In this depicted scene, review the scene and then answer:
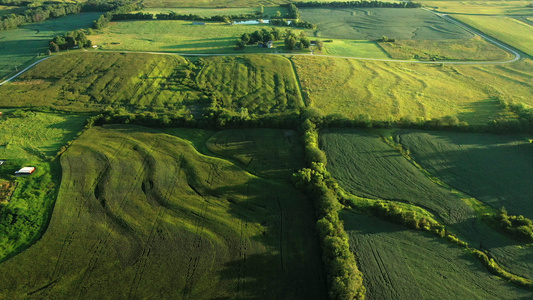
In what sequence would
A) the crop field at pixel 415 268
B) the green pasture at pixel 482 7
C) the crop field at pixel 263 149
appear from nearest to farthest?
the crop field at pixel 415 268 → the crop field at pixel 263 149 → the green pasture at pixel 482 7

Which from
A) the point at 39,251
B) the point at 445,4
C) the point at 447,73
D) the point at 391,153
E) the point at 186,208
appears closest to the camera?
the point at 39,251

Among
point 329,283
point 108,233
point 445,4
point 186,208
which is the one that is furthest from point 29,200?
point 445,4

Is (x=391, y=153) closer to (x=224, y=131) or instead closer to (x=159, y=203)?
(x=224, y=131)

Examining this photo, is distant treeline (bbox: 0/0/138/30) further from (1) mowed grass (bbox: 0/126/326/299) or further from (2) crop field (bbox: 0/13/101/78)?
(1) mowed grass (bbox: 0/126/326/299)

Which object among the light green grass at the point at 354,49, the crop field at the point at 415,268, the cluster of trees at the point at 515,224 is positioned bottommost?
the crop field at the point at 415,268

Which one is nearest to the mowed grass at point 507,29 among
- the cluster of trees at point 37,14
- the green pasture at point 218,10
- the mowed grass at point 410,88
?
the mowed grass at point 410,88

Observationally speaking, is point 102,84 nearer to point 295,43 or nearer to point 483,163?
point 295,43

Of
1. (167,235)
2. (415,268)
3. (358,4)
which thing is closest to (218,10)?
(358,4)

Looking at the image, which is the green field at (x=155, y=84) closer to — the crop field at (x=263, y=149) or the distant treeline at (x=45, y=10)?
the crop field at (x=263, y=149)
